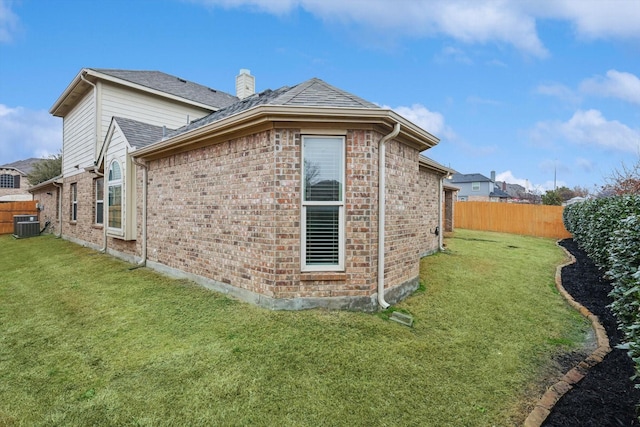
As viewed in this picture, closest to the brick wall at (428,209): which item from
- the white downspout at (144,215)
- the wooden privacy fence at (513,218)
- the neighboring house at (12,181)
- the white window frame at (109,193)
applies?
the white downspout at (144,215)

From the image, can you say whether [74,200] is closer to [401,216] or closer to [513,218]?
[401,216]

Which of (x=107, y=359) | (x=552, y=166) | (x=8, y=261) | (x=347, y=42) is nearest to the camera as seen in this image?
(x=107, y=359)

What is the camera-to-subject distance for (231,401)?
3145mm

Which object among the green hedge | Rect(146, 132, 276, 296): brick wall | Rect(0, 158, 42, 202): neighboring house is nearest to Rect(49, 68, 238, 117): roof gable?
Rect(146, 132, 276, 296): brick wall

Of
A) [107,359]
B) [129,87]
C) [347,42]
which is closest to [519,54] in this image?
[347,42]

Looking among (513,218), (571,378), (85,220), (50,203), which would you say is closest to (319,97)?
(571,378)

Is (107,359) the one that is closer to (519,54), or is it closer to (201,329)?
(201,329)

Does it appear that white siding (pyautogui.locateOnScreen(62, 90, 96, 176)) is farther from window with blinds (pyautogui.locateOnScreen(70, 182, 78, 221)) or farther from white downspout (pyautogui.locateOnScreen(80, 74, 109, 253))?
window with blinds (pyautogui.locateOnScreen(70, 182, 78, 221))

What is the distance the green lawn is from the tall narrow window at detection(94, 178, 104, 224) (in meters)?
4.71

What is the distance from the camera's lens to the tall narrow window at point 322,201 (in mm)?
5172

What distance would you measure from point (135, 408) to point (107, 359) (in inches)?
49.5

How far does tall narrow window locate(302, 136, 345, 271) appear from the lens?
204 inches

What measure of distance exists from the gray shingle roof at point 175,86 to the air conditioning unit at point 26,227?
977 cm

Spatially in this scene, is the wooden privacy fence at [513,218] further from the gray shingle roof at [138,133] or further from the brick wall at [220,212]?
the brick wall at [220,212]
